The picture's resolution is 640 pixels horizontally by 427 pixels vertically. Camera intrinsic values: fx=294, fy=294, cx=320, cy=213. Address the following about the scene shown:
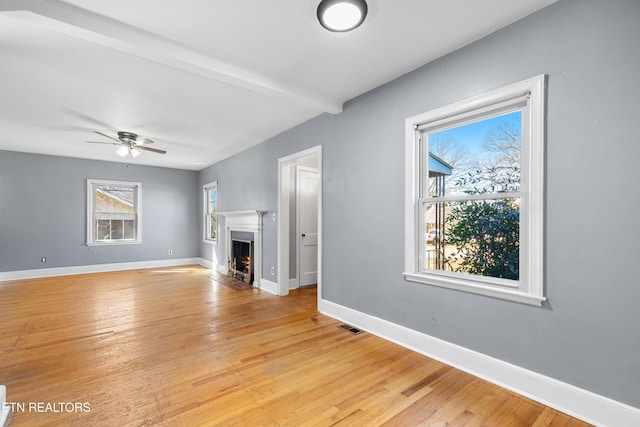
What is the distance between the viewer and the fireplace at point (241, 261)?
5621mm

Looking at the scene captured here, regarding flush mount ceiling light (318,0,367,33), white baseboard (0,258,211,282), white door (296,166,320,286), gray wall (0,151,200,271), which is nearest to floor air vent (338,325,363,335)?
white door (296,166,320,286)

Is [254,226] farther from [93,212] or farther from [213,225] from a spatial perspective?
[93,212]

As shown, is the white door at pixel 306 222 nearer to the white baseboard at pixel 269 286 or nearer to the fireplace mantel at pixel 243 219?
the white baseboard at pixel 269 286

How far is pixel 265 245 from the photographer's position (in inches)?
205

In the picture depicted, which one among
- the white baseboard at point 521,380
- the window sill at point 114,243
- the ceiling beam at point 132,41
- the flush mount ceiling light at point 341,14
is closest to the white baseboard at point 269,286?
the white baseboard at point 521,380

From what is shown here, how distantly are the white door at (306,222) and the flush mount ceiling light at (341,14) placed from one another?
3256 mm

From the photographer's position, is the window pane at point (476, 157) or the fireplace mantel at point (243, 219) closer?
the window pane at point (476, 157)

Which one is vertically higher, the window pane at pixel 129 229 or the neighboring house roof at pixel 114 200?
the neighboring house roof at pixel 114 200

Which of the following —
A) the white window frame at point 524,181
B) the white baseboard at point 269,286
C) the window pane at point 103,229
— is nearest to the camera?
the white window frame at point 524,181

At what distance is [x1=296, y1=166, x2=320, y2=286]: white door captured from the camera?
5254mm

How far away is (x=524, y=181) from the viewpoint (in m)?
2.09

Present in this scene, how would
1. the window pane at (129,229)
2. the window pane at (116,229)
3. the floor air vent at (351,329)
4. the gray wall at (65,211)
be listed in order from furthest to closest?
the window pane at (129,229)
the window pane at (116,229)
the gray wall at (65,211)
the floor air vent at (351,329)

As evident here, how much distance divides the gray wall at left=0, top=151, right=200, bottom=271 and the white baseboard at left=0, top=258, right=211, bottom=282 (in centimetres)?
9

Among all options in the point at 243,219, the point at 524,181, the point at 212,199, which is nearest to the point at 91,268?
the point at 212,199
